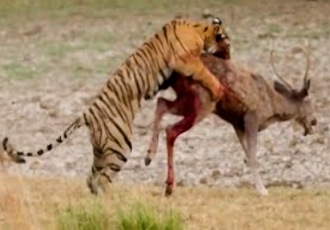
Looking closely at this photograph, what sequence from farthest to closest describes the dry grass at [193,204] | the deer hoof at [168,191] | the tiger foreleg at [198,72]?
the tiger foreleg at [198,72], the deer hoof at [168,191], the dry grass at [193,204]

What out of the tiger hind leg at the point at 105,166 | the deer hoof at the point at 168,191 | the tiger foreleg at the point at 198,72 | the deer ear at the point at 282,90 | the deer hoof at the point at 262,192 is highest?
the tiger foreleg at the point at 198,72

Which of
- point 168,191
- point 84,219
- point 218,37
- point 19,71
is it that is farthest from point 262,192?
point 19,71

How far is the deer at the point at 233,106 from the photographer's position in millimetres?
14266

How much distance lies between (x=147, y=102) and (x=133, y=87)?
7.47 metres

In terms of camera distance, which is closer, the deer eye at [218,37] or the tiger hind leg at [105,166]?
the tiger hind leg at [105,166]

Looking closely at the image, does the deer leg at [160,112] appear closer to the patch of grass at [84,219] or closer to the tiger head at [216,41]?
the tiger head at [216,41]

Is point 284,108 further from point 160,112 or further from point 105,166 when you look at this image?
point 105,166

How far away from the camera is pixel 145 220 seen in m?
10.9

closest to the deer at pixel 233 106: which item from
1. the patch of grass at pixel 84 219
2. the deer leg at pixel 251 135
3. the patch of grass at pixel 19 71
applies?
the deer leg at pixel 251 135

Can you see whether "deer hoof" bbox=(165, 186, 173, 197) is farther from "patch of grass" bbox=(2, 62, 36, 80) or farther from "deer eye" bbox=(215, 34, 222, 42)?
"patch of grass" bbox=(2, 62, 36, 80)

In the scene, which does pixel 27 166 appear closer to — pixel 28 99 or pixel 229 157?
pixel 229 157

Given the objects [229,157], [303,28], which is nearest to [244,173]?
[229,157]

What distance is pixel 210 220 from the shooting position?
12.2 m

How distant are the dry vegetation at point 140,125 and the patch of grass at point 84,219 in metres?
0.16
